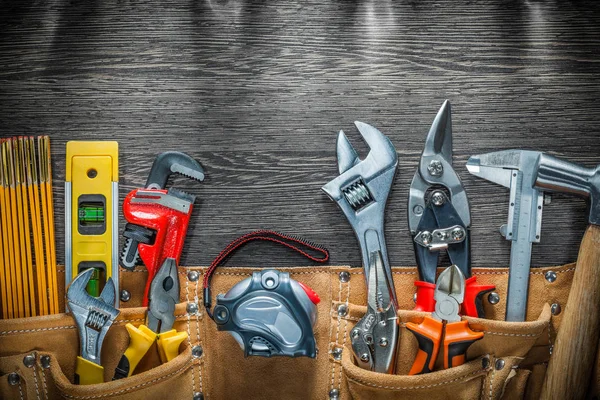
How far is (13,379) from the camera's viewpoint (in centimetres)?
153

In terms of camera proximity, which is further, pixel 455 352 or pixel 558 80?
pixel 558 80

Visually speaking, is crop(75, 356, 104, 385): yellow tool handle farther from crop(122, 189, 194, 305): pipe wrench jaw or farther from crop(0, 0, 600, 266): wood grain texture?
crop(0, 0, 600, 266): wood grain texture

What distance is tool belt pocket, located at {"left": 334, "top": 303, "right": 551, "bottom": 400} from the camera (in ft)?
4.96

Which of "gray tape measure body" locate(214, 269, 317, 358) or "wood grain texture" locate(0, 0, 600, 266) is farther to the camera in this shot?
"wood grain texture" locate(0, 0, 600, 266)

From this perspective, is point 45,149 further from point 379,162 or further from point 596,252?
point 596,252

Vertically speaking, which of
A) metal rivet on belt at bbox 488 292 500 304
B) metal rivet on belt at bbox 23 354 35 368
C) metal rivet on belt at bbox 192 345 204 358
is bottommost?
metal rivet on belt at bbox 192 345 204 358

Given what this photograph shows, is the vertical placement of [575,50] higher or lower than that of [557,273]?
higher

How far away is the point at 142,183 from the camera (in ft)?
5.37

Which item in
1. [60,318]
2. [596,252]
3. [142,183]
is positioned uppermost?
[142,183]

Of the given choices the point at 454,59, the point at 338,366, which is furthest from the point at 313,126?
the point at 338,366

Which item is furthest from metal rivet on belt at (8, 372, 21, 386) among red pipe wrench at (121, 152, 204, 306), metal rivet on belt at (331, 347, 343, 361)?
metal rivet on belt at (331, 347, 343, 361)

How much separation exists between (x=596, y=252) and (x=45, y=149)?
1.45m

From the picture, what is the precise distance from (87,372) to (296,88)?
35.8 inches

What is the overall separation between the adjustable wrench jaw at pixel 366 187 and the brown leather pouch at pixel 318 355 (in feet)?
0.34
